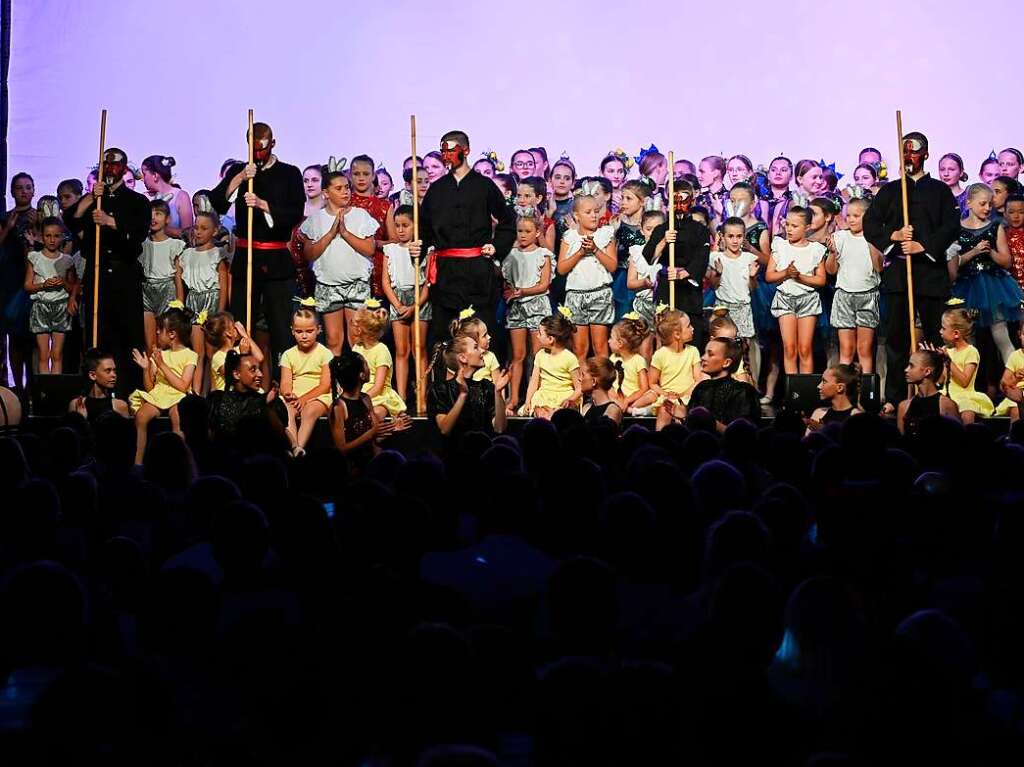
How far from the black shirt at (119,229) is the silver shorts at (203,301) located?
0.48 meters

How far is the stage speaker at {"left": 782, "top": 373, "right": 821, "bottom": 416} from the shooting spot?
23.9 ft

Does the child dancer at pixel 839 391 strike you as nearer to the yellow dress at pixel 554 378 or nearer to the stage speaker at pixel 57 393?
the yellow dress at pixel 554 378

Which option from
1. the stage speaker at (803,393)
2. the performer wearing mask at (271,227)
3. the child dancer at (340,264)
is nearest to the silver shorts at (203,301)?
the performer wearing mask at (271,227)

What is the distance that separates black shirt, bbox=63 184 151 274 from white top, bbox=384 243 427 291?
5.41ft

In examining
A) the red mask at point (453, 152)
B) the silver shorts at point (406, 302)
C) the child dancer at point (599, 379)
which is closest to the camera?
the child dancer at point (599, 379)

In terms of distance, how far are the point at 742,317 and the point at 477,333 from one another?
2.81 metres

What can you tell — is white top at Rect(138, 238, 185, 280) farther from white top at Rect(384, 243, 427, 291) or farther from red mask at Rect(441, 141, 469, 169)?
red mask at Rect(441, 141, 469, 169)

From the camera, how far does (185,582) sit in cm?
237

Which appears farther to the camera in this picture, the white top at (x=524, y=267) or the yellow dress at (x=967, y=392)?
the white top at (x=524, y=267)

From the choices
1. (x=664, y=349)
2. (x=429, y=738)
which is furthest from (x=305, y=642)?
(x=664, y=349)

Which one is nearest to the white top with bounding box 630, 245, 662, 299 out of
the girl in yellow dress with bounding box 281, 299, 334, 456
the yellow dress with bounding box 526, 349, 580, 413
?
the yellow dress with bounding box 526, 349, 580, 413

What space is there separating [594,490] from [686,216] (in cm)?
581

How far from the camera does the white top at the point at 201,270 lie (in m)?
9.23

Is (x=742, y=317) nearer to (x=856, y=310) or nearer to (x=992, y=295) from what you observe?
(x=856, y=310)
